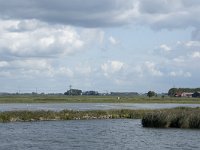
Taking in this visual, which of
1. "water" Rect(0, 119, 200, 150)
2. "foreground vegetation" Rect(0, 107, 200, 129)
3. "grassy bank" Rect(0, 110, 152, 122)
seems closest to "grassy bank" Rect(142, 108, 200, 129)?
"foreground vegetation" Rect(0, 107, 200, 129)

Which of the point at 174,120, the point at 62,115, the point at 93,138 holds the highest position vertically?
the point at 62,115

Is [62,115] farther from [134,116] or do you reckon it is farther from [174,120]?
[174,120]

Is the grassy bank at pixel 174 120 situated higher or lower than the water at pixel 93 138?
higher

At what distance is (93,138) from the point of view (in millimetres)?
51625

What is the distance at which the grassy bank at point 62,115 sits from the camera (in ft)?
238

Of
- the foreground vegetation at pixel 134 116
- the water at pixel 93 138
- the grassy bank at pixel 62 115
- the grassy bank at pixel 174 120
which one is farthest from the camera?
the grassy bank at pixel 62 115

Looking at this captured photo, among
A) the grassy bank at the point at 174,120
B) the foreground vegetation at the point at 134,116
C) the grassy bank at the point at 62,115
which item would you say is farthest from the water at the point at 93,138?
the grassy bank at the point at 62,115

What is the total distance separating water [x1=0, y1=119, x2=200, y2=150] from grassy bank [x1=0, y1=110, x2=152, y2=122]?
289 inches

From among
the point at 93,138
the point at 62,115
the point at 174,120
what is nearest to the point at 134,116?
the point at 62,115

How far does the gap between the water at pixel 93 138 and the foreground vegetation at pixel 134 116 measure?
2.19 metres

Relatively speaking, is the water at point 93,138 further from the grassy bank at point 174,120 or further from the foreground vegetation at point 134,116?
the foreground vegetation at point 134,116

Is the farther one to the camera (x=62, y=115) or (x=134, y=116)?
(x=134, y=116)

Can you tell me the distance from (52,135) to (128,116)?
32095 mm

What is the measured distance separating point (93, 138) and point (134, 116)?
108 feet
